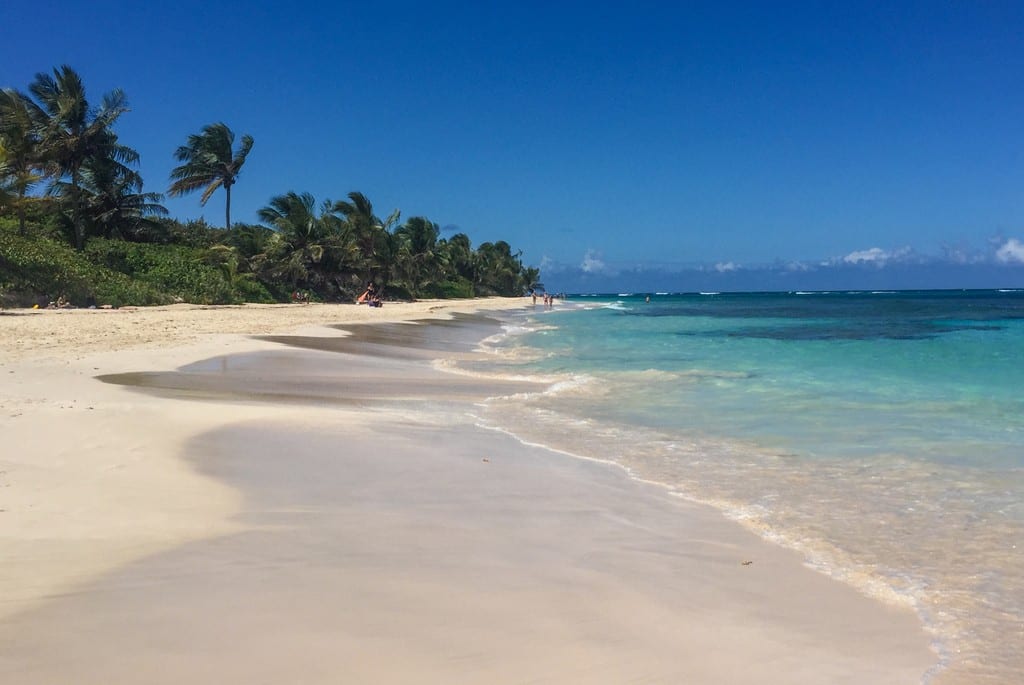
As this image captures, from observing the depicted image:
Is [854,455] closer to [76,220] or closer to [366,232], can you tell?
[76,220]

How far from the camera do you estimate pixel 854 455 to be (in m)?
7.19

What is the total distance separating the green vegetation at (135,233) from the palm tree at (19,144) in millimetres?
71

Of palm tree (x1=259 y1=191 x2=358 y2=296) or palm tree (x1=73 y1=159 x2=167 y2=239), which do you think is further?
palm tree (x1=259 y1=191 x2=358 y2=296)

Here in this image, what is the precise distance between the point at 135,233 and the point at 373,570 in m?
42.2

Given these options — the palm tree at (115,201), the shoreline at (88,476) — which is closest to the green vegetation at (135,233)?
the palm tree at (115,201)

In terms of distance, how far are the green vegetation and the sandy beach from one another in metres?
21.9

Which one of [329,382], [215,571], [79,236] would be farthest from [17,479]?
[79,236]

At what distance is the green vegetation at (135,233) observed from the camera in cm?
2650

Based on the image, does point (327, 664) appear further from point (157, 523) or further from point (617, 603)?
point (157, 523)

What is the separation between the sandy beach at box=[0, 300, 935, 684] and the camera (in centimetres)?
272

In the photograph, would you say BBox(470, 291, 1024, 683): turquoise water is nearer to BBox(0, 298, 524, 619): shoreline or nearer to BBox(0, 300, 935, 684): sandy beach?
BBox(0, 300, 935, 684): sandy beach

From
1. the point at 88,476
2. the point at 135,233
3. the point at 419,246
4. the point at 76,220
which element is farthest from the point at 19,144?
the point at 419,246

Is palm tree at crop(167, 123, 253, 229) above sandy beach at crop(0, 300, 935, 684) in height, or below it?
above

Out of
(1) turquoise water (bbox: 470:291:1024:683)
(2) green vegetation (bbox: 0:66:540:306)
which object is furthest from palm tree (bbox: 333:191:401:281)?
(1) turquoise water (bbox: 470:291:1024:683)
